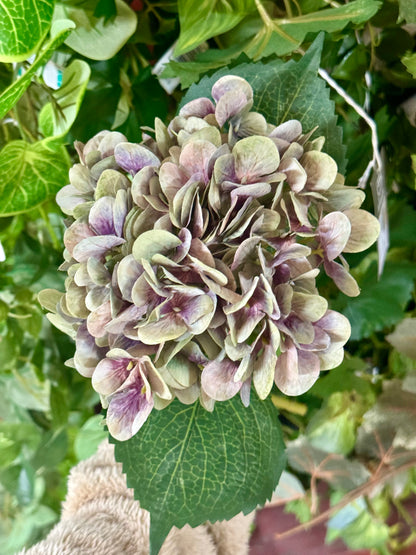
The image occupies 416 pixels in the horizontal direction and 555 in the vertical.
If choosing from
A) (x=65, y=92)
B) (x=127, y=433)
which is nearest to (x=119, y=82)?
(x=65, y=92)

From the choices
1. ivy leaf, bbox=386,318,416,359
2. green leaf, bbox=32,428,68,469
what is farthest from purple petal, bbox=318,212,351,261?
green leaf, bbox=32,428,68,469

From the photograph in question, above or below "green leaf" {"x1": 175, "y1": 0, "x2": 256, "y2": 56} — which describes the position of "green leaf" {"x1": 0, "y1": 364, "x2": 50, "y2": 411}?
below

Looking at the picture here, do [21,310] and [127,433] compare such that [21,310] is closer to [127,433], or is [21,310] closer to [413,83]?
[127,433]

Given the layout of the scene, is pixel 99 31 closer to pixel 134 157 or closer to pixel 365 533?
pixel 134 157

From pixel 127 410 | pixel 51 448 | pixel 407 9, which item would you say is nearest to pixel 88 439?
pixel 51 448

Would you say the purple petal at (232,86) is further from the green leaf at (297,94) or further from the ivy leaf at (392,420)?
the ivy leaf at (392,420)

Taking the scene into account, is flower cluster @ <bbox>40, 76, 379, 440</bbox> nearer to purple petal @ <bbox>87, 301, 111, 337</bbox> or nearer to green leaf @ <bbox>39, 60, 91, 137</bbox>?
purple petal @ <bbox>87, 301, 111, 337</bbox>

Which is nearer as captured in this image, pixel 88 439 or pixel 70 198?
pixel 70 198
